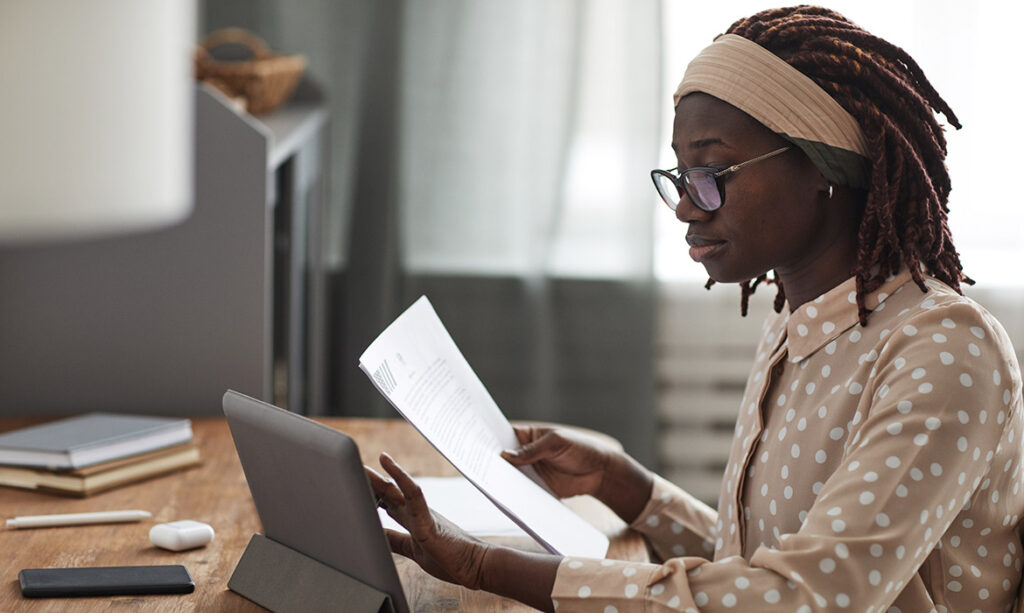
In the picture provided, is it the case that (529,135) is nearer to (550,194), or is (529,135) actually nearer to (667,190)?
(550,194)

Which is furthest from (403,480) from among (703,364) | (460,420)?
(703,364)

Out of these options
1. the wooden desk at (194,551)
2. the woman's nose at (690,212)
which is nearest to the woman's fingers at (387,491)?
the wooden desk at (194,551)

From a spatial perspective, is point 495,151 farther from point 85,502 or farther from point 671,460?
point 85,502

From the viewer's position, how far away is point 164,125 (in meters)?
0.35

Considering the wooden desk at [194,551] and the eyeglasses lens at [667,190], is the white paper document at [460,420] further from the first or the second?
the eyeglasses lens at [667,190]

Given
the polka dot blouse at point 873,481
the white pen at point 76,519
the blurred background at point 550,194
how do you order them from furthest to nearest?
the blurred background at point 550,194, the white pen at point 76,519, the polka dot blouse at point 873,481

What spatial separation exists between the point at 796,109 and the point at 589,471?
488 millimetres

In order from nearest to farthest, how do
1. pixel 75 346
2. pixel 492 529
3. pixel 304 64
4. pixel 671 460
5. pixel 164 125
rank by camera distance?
pixel 164 125 → pixel 492 529 → pixel 75 346 → pixel 304 64 → pixel 671 460

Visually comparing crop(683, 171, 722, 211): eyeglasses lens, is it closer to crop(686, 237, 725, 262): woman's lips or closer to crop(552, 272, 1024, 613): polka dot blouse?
crop(686, 237, 725, 262): woman's lips

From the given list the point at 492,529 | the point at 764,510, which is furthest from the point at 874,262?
the point at 492,529

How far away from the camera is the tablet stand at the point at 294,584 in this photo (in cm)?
86

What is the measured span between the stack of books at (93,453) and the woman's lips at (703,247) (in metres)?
0.71

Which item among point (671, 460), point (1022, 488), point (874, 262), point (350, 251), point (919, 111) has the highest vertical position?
point (919, 111)

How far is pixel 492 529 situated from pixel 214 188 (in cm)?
70
